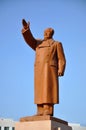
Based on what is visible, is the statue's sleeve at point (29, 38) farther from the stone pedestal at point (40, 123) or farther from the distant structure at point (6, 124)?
the distant structure at point (6, 124)

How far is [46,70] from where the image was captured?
802 cm

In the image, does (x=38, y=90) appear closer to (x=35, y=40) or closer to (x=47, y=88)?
(x=47, y=88)

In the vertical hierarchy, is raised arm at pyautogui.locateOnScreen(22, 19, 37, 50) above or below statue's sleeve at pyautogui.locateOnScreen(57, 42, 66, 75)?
above

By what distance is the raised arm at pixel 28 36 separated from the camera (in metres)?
8.12

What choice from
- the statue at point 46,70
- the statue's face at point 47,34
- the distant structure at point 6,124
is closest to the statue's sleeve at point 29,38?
the statue at point 46,70

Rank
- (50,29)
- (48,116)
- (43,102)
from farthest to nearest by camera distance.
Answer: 1. (50,29)
2. (43,102)
3. (48,116)

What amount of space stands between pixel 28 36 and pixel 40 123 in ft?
7.69

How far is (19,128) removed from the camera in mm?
7590

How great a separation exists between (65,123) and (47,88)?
1004 millimetres

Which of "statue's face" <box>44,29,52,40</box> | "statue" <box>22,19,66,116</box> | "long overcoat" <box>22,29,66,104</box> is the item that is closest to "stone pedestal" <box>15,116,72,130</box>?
"statue" <box>22,19,66,116</box>

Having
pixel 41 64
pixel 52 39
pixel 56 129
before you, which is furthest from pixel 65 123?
pixel 52 39

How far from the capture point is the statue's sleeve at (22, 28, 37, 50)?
8.21 m

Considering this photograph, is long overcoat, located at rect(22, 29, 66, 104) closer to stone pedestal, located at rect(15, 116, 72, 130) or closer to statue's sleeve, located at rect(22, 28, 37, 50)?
statue's sleeve, located at rect(22, 28, 37, 50)

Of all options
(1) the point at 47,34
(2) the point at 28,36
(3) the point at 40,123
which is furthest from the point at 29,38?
(3) the point at 40,123
